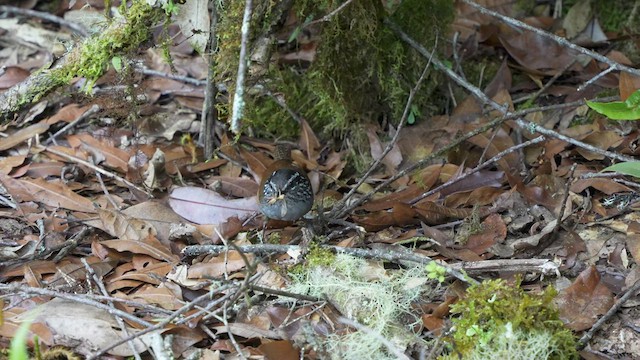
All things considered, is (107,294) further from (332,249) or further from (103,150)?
(103,150)

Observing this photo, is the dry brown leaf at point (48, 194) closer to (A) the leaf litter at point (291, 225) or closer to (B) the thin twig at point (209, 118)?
(A) the leaf litter at point (291, 225)

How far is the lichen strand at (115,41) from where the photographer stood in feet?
10.7

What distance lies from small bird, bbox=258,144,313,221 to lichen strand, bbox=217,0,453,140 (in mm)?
489

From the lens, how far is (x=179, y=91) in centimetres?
434

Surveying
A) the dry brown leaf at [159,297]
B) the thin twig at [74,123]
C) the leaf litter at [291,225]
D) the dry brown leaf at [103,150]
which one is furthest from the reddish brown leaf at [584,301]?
the thin twig at [74,123]

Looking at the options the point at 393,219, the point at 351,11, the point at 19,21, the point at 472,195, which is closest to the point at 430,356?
the point at 393,219

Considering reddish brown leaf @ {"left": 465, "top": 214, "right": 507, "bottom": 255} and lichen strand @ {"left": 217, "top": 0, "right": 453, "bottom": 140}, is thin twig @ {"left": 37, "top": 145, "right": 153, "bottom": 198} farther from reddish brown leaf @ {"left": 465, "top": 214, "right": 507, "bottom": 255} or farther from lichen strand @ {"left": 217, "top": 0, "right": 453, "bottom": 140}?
reddish brown leaf @ {"left": 465, "top": 214, "right": 507, "bottom": 255}

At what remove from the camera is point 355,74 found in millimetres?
3938

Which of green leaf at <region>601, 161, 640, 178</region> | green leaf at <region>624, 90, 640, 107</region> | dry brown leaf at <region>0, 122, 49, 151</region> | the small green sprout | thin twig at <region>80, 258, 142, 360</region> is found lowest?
thin twig at <region>80, 258, 142, 360</region>

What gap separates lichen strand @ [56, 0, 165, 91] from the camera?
3.26m

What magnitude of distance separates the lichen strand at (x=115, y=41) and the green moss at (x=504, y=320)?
1916mm

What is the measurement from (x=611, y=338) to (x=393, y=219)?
1.10 metres

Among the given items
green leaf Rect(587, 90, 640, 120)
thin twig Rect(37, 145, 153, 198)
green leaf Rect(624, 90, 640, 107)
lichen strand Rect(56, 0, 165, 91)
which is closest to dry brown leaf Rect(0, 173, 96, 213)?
thin twig Rect(37, 145, 153, 198)

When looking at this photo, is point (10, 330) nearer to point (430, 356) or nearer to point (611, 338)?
point (430, 356)
